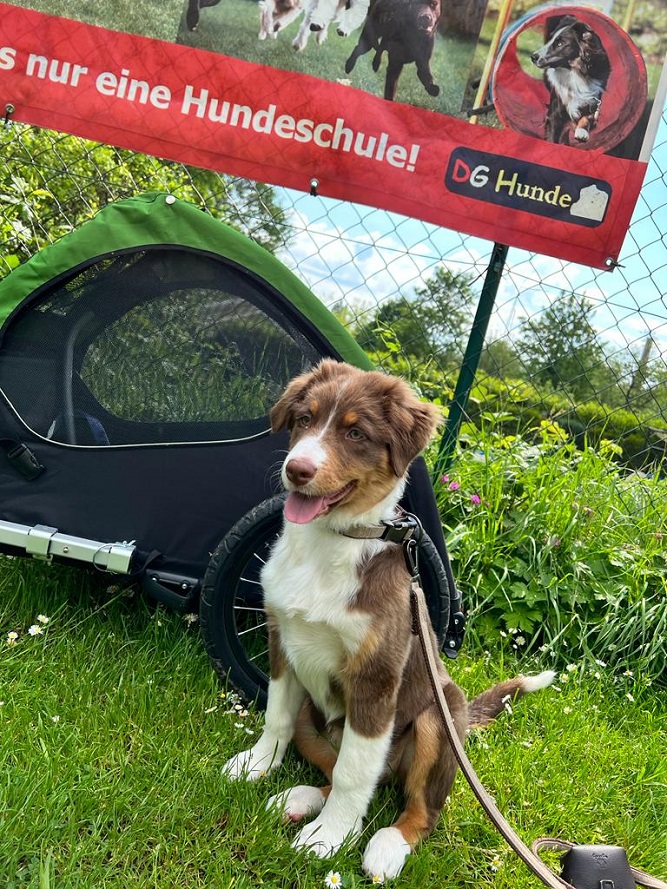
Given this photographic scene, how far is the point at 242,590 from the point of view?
2.74 m

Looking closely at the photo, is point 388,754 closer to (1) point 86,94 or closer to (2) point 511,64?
(2) point 511,64

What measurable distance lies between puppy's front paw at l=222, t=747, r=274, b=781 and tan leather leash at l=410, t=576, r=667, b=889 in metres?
0.58

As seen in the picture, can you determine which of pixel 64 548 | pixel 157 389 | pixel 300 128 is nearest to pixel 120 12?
pixel 300 128

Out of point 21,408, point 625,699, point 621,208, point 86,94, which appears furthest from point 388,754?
point 86,94

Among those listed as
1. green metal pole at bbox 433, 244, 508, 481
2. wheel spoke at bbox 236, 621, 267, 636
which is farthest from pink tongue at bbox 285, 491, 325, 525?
green metal pole at bbox 433, 244, 508, 481

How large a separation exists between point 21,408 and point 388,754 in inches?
69.5

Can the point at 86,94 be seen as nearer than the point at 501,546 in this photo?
Yes

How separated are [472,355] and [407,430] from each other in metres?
1.50

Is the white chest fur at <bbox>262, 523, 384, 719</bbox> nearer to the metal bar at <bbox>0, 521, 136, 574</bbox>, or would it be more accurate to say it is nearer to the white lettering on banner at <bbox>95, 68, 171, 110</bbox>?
the metal bar at <bbox>0, 521, 136, 574</bbox>

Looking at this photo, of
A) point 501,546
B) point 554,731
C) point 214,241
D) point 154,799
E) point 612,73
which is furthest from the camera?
point 501,546

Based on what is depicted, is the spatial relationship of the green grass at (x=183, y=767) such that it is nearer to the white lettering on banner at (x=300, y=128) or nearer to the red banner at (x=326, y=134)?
the red banner at (x=326, y=134)

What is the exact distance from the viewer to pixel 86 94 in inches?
131

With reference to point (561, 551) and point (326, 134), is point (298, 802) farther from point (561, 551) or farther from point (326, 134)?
point (326, 134)

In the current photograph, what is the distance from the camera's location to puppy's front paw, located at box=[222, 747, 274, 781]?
2.25 metres
